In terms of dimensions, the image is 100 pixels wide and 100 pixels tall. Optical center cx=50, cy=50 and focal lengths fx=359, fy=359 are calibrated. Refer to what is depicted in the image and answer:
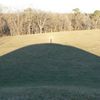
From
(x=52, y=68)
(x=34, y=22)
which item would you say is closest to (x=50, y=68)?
(x=52, y=68)

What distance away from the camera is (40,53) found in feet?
85.0

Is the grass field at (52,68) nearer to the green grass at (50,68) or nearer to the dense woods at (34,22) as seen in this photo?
the green grass at (50,68)

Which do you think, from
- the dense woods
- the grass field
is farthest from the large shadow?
the dense woods

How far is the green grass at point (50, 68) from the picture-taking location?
1661cm

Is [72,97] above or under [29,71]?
above

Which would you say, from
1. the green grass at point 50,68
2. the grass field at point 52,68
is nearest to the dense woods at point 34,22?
the grass field at point 52,68

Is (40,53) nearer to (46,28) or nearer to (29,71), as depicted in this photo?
(29,71)

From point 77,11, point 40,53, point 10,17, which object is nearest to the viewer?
point 40,53

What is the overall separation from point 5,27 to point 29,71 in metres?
27.2

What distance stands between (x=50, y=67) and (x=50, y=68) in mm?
270

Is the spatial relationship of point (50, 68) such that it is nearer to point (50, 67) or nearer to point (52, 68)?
point (52, 68)

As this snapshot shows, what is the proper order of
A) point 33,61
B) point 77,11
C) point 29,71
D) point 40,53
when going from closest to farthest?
point 29,71 < point 33,61 < point 40,53 < point 77,11

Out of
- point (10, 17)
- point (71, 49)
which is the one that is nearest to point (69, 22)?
point (10, 17)

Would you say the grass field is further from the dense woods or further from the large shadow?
the dense woods
